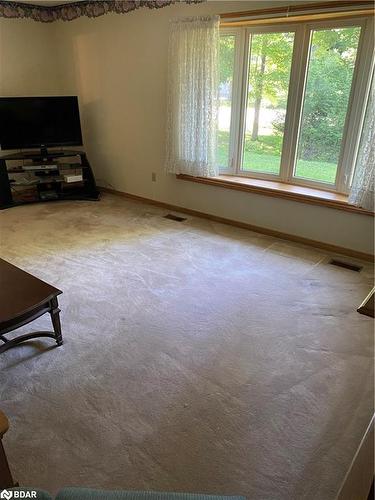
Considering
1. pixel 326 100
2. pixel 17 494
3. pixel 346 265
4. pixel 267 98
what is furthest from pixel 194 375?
pixel 267 98

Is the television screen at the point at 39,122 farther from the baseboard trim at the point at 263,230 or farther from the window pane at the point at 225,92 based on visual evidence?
the window pane at the point at 225,92

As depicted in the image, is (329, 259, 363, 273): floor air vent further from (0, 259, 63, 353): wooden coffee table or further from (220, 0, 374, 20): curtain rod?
(0, 259, 63, 353): wooden coffee table

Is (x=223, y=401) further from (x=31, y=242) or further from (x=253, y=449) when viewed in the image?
(x=31, y=242)

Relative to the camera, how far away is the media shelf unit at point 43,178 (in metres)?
4.45

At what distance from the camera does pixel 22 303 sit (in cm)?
185

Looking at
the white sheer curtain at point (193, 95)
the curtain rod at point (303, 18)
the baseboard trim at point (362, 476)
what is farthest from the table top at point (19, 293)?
the curtain rod at point (303, 18)

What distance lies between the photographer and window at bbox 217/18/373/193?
122 inches

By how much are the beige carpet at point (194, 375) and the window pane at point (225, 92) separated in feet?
4.23

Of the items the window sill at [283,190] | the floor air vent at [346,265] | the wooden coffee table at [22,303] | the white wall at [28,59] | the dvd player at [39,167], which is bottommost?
the floor air vent at [346,265]

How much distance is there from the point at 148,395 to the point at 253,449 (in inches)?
21.6

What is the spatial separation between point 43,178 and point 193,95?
2.18 m

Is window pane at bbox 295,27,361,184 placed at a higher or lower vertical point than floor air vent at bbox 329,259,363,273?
higher

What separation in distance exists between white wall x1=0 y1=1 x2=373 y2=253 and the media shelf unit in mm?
378

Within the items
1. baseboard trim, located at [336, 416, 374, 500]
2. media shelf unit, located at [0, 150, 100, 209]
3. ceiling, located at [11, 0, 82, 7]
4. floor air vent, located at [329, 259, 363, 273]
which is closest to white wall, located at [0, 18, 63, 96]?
ceiling, located at [11, 0, 82, 7]
